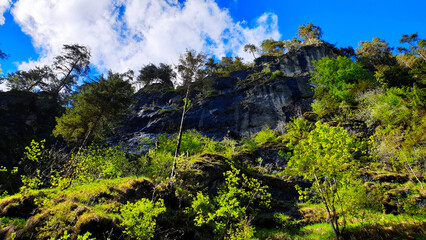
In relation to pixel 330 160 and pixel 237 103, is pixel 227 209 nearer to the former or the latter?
pixel 330 160

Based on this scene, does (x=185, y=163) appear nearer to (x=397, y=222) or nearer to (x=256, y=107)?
(x=397, y=222)

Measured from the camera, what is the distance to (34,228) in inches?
272

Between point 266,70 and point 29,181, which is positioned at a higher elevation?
point 266,70

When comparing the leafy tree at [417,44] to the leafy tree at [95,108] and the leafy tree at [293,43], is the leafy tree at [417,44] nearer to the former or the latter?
the leafy tree at [293,43]

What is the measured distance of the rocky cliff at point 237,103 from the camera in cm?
3103

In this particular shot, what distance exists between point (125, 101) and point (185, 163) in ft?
32.5

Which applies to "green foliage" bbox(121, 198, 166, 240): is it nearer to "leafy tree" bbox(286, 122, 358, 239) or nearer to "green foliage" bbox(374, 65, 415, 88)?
"leafy tree" bbox(286, 122, 358, 239)

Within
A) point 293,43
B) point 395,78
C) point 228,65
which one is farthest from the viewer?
point 228,65

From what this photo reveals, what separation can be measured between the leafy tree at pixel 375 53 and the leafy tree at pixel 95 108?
44.9 metres

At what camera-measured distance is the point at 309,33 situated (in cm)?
4841

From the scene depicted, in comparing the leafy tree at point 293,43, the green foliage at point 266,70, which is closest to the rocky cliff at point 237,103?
the green foliage at point 266,70

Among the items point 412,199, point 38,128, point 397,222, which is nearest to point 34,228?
point 397,222

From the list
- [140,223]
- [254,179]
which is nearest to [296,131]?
[254,179]

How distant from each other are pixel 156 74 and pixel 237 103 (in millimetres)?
22528
